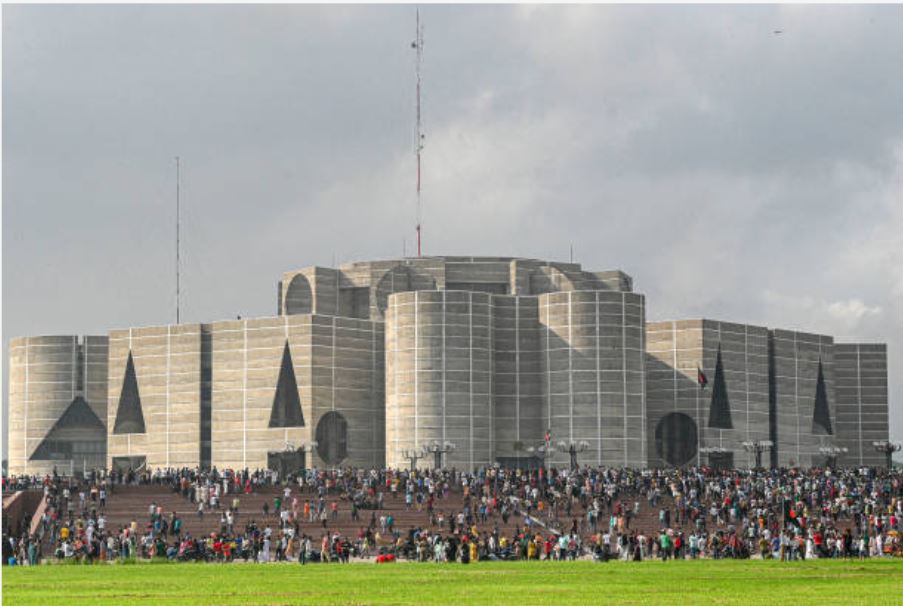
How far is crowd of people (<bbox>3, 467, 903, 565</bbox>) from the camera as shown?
6272 cm

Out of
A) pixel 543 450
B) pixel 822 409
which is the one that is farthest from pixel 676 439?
pixel 822 409

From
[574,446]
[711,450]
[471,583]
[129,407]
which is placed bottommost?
[471,583]

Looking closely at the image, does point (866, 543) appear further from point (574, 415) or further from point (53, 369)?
point (53, 369)

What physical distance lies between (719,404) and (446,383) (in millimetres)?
21655

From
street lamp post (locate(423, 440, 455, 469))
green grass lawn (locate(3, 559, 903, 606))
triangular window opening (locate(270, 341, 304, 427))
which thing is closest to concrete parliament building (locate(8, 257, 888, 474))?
triangular window opening (locate(270, 341, 304, 427))

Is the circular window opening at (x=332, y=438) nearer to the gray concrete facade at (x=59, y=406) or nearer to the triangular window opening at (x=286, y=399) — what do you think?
the triangular window opening at (x=286, y=399)

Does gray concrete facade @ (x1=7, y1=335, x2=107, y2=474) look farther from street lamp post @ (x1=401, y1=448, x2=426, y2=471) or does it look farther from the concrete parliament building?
street lamp post @ (x1=401, y1=448, x2=426, y2=471)

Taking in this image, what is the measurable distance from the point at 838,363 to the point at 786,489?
5913 centimetres

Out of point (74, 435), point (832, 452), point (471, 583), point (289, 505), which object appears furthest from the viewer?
point (74, 435)

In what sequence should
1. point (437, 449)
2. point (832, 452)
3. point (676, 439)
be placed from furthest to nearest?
point (832, 452) → point (676, 439) → point (437, 449)

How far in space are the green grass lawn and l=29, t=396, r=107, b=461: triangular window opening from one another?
72.9 metres

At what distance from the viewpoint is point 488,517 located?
253 ft

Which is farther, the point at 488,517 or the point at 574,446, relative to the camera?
the point at 574,446

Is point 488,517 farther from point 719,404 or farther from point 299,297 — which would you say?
point 299,297
